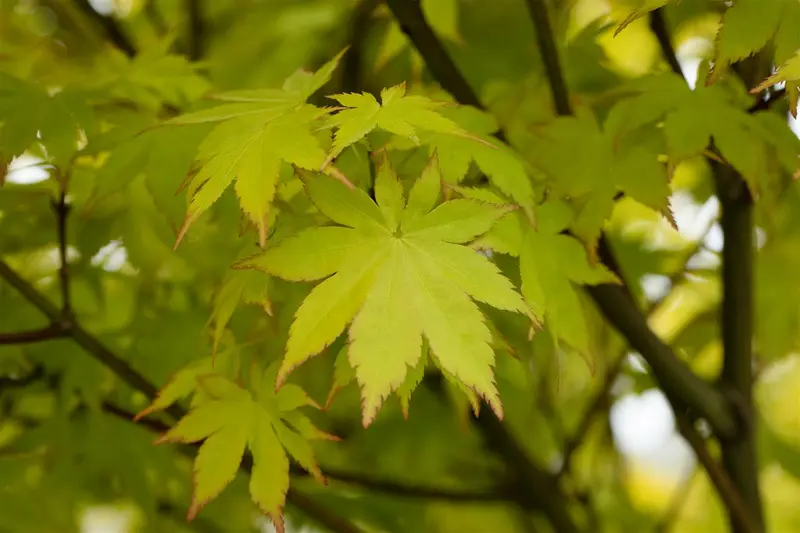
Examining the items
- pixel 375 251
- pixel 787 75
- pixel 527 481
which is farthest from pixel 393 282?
pixel 527 481

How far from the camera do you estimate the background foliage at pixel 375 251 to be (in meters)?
0.43

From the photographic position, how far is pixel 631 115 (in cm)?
55

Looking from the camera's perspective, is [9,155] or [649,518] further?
[649,518]

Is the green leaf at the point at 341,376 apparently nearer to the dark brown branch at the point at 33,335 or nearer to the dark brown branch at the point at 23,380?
the dark brown branch at the point at 33,335

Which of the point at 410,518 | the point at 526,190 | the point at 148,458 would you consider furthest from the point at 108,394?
the point at 526,190

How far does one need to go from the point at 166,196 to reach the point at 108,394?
0.31 meters

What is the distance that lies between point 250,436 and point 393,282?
7.3 inches

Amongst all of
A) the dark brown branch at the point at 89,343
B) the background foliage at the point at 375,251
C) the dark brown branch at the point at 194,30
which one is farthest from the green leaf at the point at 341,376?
the dark brown branch at the point at 194,30

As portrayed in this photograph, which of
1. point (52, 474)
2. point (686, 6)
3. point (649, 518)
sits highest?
point (686, 6)

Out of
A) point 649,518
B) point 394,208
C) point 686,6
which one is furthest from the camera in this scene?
Result: point 649,518

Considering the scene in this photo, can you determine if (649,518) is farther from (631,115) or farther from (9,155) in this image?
(9,155)

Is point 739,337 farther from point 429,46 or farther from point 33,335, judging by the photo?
point 33,335

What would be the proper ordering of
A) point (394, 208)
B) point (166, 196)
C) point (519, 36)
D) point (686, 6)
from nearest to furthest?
point (394, 208), point (166, 196), point (686, 6), point (519, 36)

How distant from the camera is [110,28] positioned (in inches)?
38.6
